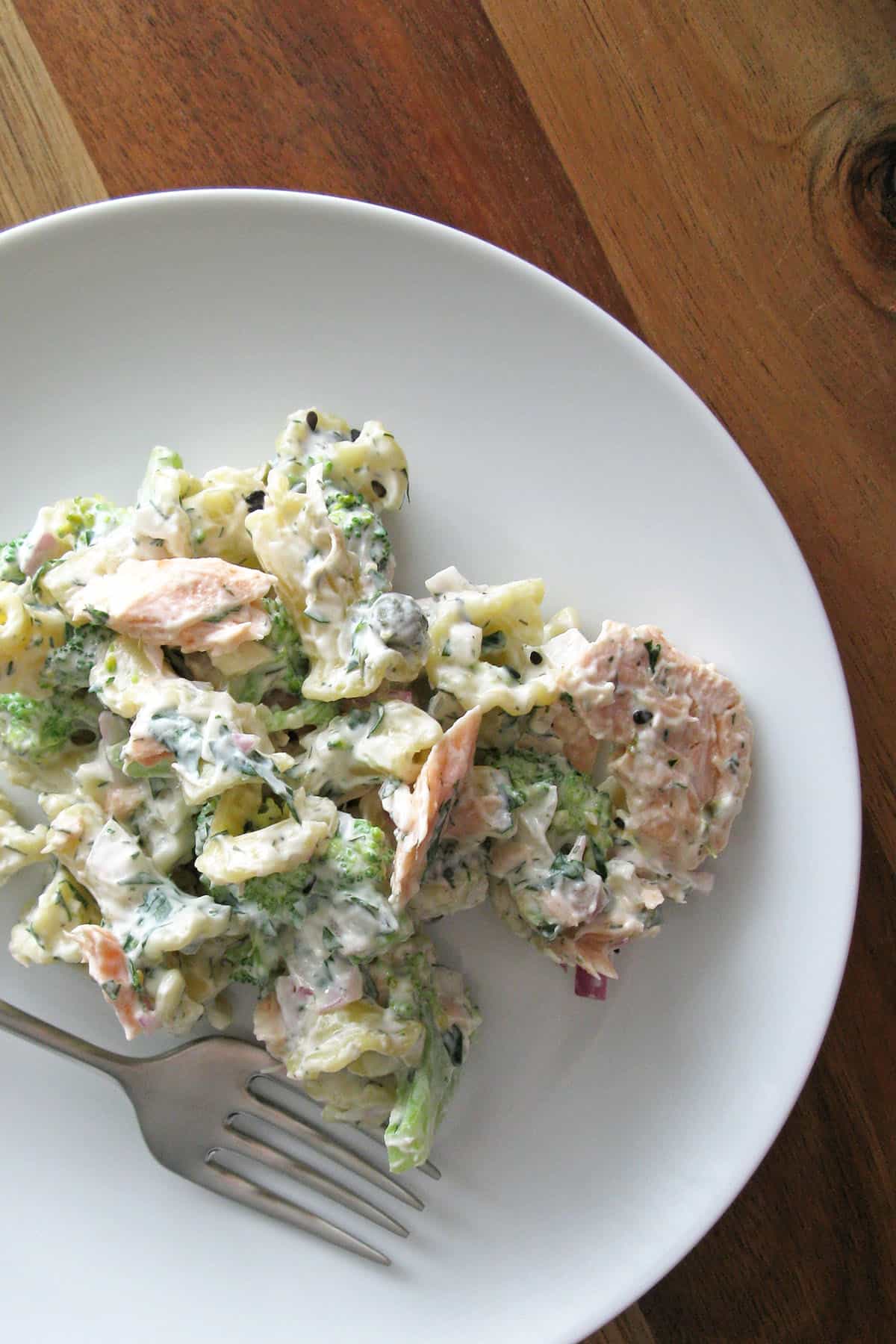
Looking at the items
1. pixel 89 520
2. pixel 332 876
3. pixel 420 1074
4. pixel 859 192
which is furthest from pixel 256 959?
pixel 859 192

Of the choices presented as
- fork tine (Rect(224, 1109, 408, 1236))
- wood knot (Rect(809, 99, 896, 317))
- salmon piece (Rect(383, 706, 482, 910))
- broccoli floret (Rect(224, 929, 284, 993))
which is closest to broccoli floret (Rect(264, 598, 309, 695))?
salmon piece (Rect(383, 706, 482, 910))

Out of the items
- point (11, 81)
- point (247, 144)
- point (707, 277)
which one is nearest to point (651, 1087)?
point (707, 277)

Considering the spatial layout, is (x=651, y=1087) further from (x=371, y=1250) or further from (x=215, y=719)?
(x=215, y=719)

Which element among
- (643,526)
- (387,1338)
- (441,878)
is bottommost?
(387,1338)

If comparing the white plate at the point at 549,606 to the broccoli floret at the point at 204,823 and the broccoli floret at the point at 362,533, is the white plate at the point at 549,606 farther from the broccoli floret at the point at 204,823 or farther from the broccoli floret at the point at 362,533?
the broccoli floret at the point at 204,823

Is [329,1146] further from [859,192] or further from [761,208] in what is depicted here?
[859,192]

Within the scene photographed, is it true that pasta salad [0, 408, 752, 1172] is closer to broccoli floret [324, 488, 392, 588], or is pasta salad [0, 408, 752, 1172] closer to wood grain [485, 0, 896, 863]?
broccoli floret [324, 488, 392, 588]
